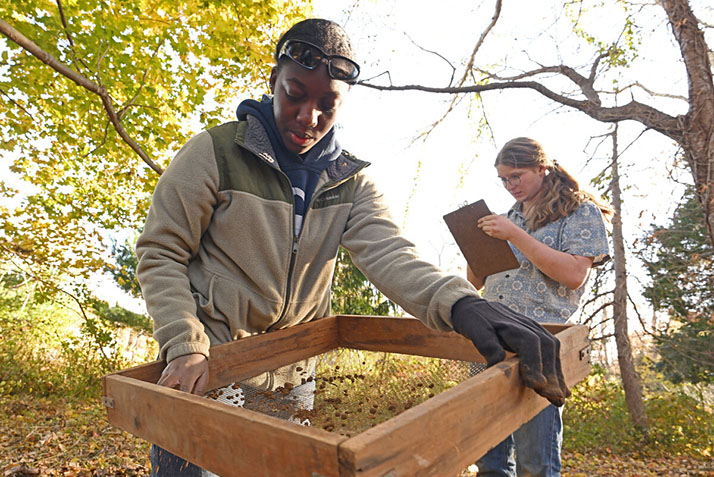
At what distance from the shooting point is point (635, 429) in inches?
203

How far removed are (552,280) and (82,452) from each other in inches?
157

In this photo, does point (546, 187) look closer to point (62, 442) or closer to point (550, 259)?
point (550, 259)

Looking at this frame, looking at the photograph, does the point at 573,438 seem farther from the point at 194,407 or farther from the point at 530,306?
the point at 194,407

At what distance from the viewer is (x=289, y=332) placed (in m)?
1.58

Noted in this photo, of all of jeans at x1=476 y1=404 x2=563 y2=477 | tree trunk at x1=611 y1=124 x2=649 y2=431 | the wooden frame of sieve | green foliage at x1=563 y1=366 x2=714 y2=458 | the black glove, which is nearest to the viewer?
the wooden frame of sieve

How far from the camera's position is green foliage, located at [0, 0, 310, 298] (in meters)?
4.01

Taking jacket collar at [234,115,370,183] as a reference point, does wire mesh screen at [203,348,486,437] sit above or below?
below

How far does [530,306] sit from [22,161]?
5763mm

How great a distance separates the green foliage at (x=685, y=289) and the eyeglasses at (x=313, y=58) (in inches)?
167

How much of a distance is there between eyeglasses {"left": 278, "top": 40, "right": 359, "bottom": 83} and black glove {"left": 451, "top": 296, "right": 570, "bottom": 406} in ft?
2.54

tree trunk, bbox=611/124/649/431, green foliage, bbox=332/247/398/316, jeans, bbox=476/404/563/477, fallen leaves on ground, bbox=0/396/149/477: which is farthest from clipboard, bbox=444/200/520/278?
tree trunk, bbox=611/124/649/431

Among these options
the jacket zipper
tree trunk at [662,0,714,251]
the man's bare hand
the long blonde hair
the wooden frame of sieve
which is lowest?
the wooden frame of sieve

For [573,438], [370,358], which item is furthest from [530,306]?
[573,438]

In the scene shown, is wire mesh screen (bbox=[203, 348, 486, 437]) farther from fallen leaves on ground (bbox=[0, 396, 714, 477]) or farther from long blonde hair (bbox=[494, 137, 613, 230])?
fallen leaves on ground (bbox=[0, 396, 714, 477])
